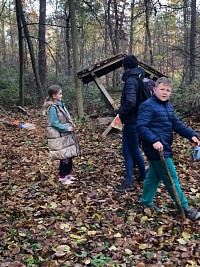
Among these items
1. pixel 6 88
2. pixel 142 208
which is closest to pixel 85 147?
pixel 142 208

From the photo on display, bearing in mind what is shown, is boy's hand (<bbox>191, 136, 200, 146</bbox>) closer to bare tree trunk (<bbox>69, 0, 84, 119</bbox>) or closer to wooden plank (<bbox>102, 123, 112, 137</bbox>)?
wooden plank (<bbox>102, 123, 112, 137</bbox>)

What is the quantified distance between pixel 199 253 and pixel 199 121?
7.24 metres

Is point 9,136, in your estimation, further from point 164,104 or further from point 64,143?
point 164,104

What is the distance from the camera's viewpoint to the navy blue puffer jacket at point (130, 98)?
5199 millimetres

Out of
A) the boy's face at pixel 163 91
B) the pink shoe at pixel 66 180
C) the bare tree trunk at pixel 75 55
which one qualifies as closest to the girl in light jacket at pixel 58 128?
the pink shoe at pixel 66 180

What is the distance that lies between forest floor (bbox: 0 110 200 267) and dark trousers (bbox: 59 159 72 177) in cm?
24

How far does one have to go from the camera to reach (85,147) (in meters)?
8.57

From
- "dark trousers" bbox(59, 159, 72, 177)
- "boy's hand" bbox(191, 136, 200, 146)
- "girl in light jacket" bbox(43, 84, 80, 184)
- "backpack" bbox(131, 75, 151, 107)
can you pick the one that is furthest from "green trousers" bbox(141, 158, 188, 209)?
"dark trousers" bbox(59, 159, 72, 177)

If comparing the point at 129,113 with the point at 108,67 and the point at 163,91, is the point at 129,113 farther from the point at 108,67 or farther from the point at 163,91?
the point at 108,67

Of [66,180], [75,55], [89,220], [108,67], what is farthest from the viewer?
[75,55]

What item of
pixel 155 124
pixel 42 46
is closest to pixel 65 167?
pixel 155 124

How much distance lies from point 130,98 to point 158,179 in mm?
1415

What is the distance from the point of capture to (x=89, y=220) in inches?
180

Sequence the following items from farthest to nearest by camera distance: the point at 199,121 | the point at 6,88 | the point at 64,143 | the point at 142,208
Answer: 1. the point at 6,88
2. the point at 199,121
3. the point at 64,143
4. the point at 142,208
